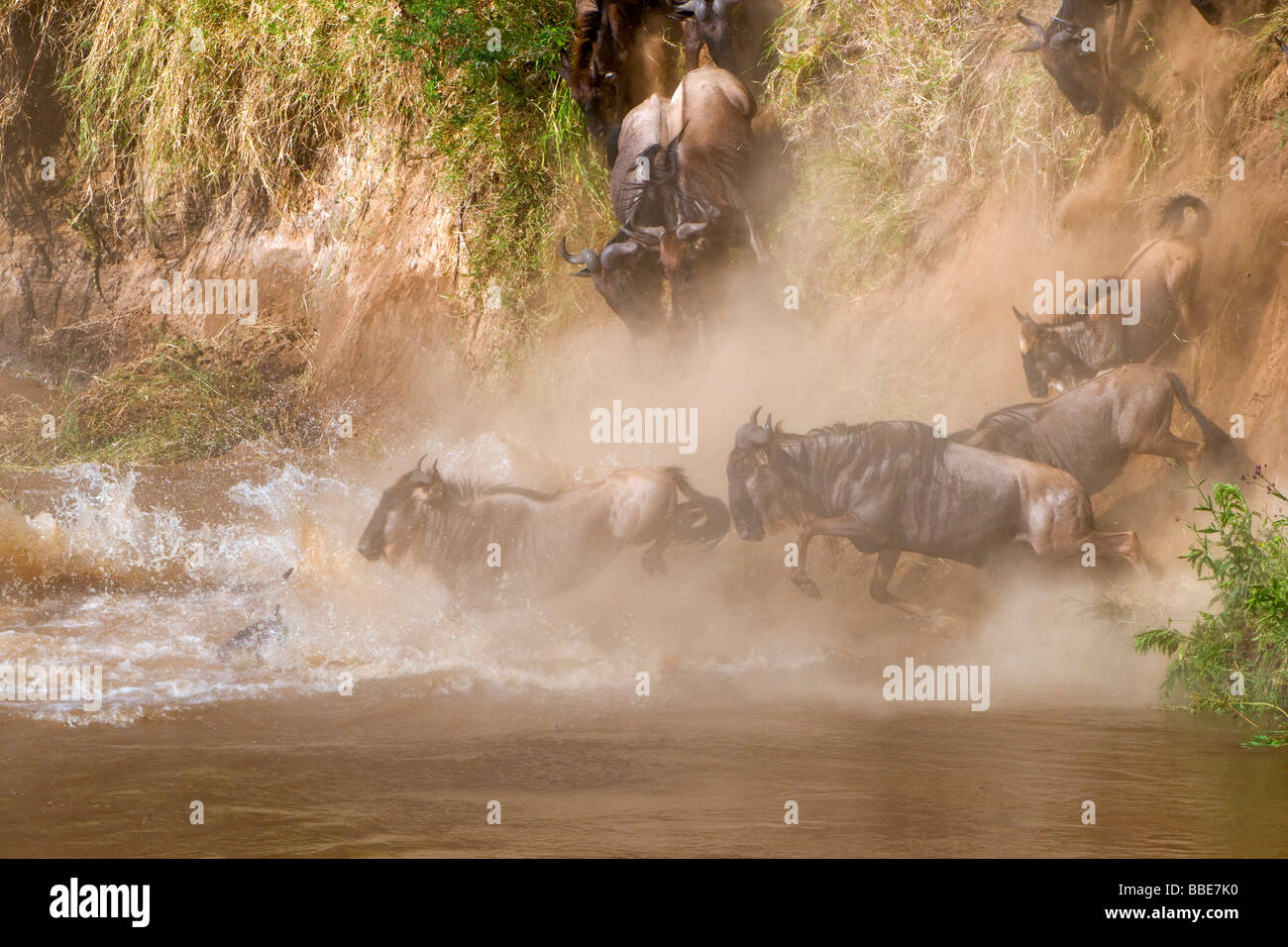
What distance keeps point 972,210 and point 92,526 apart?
23.7ft

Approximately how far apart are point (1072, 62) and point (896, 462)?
2751mm

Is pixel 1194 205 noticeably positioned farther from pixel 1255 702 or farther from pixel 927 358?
pixel 1255 702

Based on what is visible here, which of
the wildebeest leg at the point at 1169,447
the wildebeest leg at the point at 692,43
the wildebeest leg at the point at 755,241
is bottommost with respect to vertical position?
the wildebeest leg at the point at 1169,447

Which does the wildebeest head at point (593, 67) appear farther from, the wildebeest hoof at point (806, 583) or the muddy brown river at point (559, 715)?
the wildebeest hoof at point (806, 583)

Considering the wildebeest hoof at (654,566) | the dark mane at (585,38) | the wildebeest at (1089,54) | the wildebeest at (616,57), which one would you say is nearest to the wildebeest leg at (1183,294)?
the wildebeest at (1089,54)

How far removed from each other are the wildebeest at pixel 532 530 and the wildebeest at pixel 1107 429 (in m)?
2.01

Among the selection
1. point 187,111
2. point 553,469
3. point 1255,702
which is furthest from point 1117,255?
point 187,111

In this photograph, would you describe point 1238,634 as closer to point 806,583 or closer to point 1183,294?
point 1183,294

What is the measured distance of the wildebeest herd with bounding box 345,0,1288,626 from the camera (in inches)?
288

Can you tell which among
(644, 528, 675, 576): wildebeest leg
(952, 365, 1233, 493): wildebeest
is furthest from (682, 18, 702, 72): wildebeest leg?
(952, 365, 1233, 493): wildebeest

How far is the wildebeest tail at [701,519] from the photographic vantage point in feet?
26.6

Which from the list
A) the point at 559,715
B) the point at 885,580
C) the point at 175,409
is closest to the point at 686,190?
the point at 885,580

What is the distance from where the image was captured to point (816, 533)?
25.1ft

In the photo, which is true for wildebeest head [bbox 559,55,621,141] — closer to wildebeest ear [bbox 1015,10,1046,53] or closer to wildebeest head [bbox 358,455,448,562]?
wildebeest ear [bbox 1015,10,1046,53]
